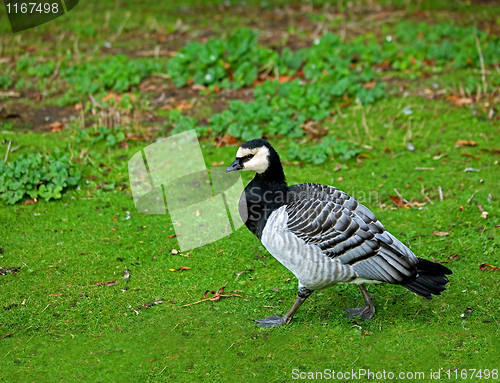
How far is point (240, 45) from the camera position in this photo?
31.0ft

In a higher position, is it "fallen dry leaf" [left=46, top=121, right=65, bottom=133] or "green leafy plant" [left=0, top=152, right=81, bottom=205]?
"fallen dry leaf" [left=46, top=121, right=65, bottom=133]

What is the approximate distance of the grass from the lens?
443 cm

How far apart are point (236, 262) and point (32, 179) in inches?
113

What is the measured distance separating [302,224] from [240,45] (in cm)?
569

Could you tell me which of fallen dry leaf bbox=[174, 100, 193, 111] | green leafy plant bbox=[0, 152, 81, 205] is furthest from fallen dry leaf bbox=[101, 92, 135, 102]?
green leafy plant bbox=[0, 152, 81, 205]

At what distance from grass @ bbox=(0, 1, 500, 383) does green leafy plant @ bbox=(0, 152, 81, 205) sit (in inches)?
6.1

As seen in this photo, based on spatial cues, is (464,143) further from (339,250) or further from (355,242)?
(339,250)

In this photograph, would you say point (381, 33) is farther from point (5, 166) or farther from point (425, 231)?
point (5, 166)

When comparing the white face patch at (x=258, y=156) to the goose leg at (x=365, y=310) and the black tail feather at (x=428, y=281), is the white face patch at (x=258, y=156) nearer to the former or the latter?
the goose leg at (x=365, y=310)

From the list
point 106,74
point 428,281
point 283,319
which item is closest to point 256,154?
point 283,319

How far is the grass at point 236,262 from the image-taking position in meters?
4.43

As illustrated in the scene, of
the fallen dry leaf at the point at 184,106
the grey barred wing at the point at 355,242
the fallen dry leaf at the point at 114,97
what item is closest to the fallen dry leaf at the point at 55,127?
the fallen dry leaf at the point at 114,97

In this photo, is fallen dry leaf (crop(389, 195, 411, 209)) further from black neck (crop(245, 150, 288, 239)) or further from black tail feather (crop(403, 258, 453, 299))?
black neck (crop(245, 150, 288, 239))

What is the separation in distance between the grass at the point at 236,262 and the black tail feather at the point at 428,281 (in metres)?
0.40
